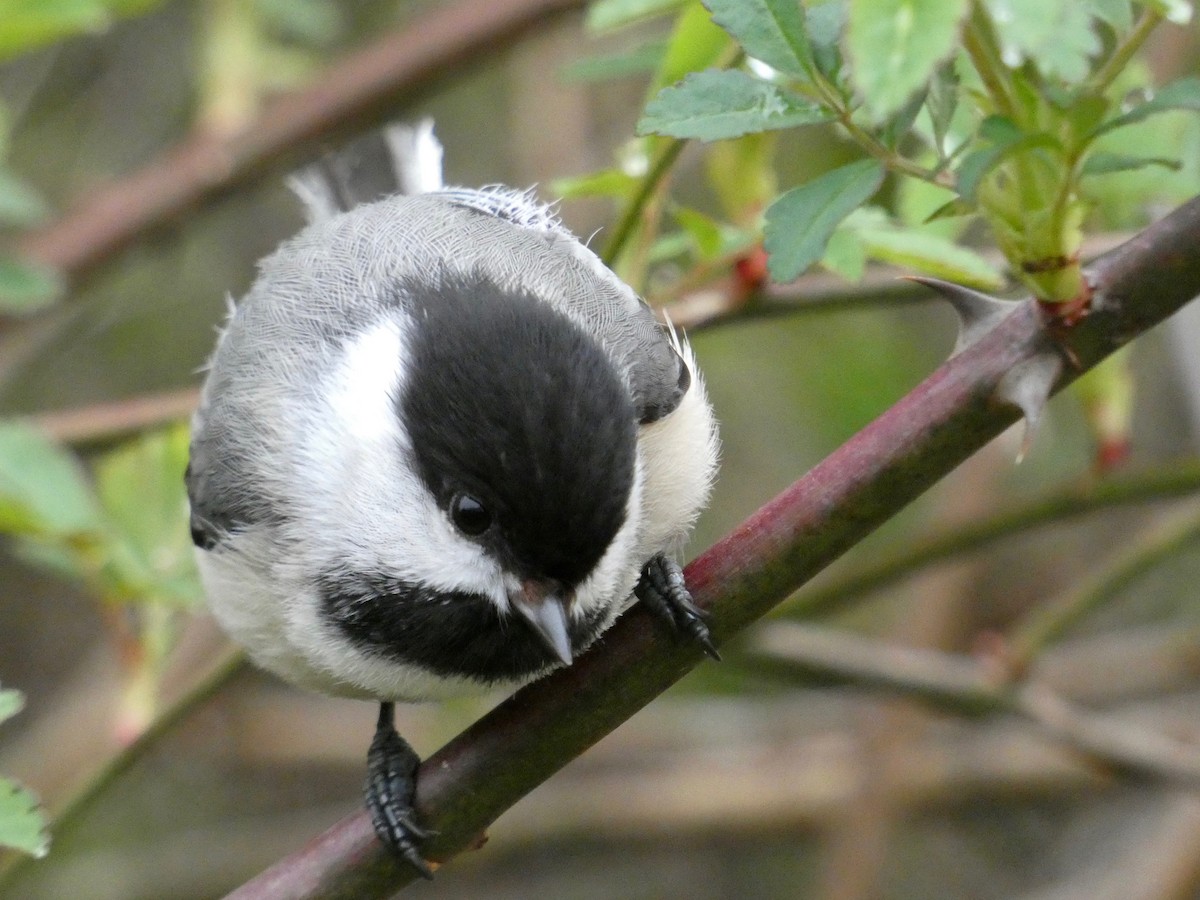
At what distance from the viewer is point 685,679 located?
11.3 feet

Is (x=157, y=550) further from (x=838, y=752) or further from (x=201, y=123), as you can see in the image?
(x=838, y=752)

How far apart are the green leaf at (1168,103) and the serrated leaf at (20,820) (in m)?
0.90

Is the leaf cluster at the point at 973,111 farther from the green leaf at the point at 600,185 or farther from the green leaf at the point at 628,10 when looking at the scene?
the green leaf at the point at 600,185

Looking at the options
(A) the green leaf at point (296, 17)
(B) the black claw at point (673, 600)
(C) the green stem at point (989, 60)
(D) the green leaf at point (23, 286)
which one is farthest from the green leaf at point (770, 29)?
(A) the green leaf at point (296, 17)

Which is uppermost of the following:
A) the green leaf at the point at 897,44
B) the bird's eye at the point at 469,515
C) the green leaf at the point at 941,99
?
the green leaf at the point at 897,44

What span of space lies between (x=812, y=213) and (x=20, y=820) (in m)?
0.73

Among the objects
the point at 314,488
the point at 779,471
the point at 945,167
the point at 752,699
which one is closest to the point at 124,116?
the point at 779,471

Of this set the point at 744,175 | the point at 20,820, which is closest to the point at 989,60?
the point at 744,175

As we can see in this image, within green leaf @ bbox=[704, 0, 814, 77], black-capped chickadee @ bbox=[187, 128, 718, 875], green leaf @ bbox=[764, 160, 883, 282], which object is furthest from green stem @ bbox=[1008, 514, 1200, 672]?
green leaf @ bbox=[704, 0, 814, 77]

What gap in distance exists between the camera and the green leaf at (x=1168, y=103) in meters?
0.95

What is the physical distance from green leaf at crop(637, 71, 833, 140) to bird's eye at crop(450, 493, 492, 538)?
44 centimetres

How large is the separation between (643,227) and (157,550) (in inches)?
32.2

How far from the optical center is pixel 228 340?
1836 mm

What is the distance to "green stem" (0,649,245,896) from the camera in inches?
72.2
